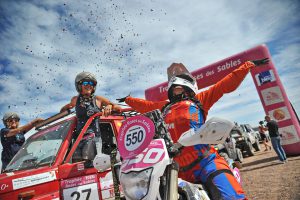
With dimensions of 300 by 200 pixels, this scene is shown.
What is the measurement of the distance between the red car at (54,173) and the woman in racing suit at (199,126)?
1631mm

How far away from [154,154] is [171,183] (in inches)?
7.3

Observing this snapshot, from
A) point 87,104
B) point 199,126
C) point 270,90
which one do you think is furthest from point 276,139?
point 199,126

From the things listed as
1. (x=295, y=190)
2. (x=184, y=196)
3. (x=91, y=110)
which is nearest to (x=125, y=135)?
(x=184, y=196)

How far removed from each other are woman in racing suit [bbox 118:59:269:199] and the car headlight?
2.64ft

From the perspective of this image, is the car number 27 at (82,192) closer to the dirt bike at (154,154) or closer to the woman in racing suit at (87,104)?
the woman in racing suit at (87,104)

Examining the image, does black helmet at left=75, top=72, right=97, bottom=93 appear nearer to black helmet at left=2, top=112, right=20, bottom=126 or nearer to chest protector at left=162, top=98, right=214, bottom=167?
black helmet at left=2, top=112, right=20, bottom=126

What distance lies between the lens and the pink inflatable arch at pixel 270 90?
8.99 m

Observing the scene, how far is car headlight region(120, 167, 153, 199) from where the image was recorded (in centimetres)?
Result: 125

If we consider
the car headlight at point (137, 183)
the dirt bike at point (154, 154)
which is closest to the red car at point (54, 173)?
the dirt bike at point (154, 154)

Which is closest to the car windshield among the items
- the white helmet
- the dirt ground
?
the white helmet

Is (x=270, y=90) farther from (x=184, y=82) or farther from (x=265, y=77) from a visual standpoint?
(x=184, y=82)

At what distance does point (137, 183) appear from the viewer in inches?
50.1

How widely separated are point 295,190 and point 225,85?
170 inches

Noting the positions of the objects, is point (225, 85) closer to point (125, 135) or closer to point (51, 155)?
point (125, 135)
